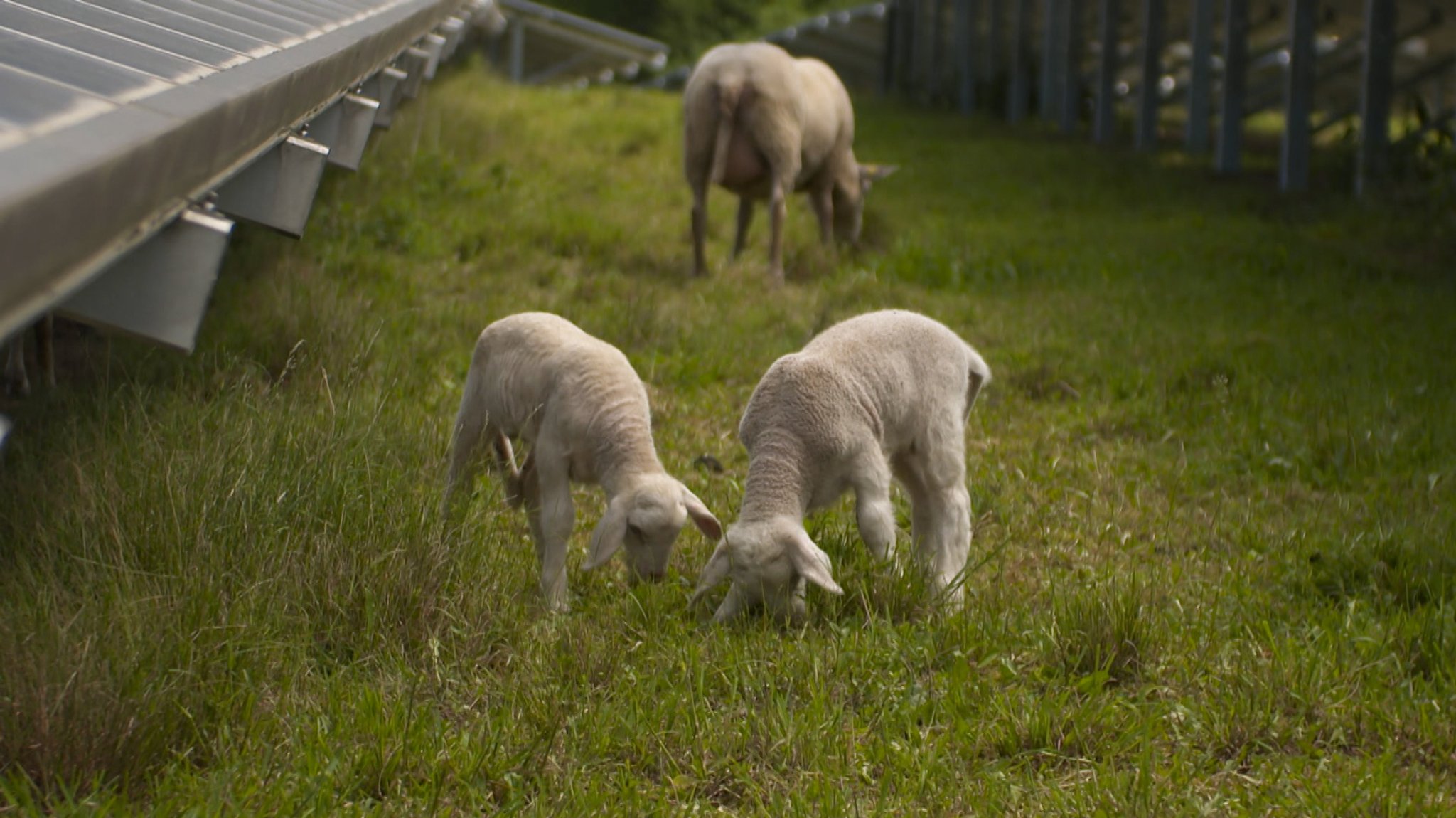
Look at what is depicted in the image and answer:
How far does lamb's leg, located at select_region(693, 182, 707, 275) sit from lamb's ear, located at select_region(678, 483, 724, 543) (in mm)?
4999

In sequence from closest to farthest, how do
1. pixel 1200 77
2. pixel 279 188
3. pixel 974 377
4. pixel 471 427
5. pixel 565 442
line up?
pixel 279 188
pixel 565 442
pixel 471 427
pixel 974 377
pixel 1200 77

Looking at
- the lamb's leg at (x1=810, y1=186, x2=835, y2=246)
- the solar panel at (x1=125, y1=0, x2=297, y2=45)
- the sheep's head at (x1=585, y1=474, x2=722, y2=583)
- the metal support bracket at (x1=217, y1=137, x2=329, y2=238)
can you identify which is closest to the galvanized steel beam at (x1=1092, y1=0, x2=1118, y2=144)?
the lamb's leg at (x1=810, y1=186, x2=835, y2=246)

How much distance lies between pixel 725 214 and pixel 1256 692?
854cm

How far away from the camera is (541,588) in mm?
4168

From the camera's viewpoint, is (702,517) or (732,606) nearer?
(732,606)

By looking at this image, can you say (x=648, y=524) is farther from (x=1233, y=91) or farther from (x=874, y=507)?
(x=1233, y=91)

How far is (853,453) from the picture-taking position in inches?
166

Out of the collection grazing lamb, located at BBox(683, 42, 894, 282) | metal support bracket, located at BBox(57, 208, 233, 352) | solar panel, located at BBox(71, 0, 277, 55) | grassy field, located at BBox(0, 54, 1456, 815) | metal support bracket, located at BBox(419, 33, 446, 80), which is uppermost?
solar panel, located at BBox(71, 0, 277, 55)

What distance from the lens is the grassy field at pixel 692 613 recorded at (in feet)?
10.2

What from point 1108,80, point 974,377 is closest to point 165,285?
point 974,377

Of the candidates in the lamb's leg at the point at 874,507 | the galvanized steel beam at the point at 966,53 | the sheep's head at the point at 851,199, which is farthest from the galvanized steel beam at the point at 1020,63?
the lamb's leg at the point at 874,507

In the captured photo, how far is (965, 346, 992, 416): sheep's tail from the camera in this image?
479 cm

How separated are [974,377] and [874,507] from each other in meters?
0.95

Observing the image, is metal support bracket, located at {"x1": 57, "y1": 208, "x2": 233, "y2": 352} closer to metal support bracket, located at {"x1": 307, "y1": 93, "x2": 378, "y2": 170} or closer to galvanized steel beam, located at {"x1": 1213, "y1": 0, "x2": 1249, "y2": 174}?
metal support bracket, located at {"x1": 307, "y1": 93, "x2": 378, "y2": 170}
